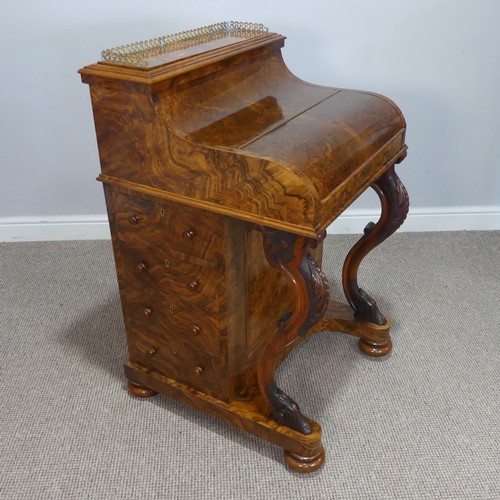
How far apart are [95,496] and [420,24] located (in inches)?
76.8

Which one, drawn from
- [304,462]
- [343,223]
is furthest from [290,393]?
[343,223]

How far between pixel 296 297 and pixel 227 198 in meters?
0.27

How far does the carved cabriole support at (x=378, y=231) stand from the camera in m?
1.67

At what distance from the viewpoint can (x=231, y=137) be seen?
1242 mm

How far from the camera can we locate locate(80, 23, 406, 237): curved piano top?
45.6 inches

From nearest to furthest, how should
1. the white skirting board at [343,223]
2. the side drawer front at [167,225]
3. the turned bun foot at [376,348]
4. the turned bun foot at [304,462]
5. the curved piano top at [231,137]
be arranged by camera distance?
the curved piano top at [231,137] → the side drawer front at [167,225] → the turned bun foot at [304,462] → the turned bun foot at [376,348] → the white skirting board at [343,223]

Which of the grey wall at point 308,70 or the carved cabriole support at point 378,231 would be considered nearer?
the carved cabriole support at point 378,231

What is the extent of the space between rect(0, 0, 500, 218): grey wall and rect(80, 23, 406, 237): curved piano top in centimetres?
84

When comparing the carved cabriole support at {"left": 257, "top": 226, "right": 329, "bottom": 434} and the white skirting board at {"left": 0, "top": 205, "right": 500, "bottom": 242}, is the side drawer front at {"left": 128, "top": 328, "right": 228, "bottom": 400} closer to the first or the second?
the carved cabriole support at {"left": 257, "top": 226, "right": 329, "bottom": 434}

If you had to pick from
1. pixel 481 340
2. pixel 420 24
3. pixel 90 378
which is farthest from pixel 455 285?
pixel 90 378

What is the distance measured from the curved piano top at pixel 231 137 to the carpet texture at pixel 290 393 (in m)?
0.71

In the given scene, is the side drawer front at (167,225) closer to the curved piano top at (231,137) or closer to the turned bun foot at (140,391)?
the curved piano top at (231,137)

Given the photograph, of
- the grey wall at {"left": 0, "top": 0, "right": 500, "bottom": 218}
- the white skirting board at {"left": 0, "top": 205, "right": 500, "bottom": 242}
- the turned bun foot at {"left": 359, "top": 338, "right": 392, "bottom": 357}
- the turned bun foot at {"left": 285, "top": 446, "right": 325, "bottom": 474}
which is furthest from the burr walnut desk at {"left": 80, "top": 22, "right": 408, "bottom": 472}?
the white skirting board at {"left": 0, "top": 205, "right": 500, "bottom": 242}

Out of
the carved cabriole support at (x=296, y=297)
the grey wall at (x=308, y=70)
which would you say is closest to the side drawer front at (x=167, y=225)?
the carved cabriole support at (x=296, y=297)
